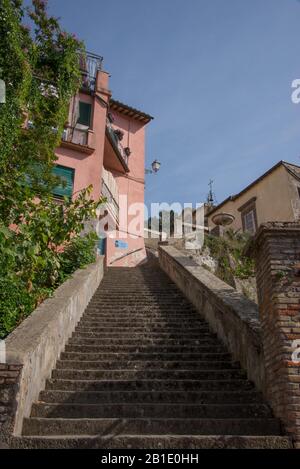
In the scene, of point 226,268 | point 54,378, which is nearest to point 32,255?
point 54,378

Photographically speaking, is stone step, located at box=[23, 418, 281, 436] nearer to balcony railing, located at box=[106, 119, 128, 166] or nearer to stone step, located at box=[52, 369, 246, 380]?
stone step, located at box=[52, 369, 246, 380]

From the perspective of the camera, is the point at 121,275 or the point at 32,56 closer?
the point at 32,56

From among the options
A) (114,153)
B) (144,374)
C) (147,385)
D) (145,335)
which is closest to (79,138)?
(114,153)

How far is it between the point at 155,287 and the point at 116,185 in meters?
9.64

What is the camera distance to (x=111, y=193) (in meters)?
18.4

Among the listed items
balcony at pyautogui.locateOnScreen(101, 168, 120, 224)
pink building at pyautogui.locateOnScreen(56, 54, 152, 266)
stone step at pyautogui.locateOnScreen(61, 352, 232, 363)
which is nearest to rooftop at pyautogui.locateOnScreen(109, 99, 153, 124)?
pink building at pyautogui.locateOnScreen(56, 54, 152, 266)

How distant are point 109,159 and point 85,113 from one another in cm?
279

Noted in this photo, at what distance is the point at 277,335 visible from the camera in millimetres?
4535

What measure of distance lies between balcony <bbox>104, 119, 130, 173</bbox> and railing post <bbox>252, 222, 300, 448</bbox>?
14.5 meters

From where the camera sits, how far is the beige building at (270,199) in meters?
21.8

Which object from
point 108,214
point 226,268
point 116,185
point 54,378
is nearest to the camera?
point 54,378

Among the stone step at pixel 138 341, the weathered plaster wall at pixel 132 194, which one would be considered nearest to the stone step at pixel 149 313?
the stone step at pixel 138 341

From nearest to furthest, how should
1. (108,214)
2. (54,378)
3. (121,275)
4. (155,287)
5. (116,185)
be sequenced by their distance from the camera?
(54,378) < (155,287) < (121,275) < (108,214) < (116,185)

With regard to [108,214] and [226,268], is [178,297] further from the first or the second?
[108,214]
